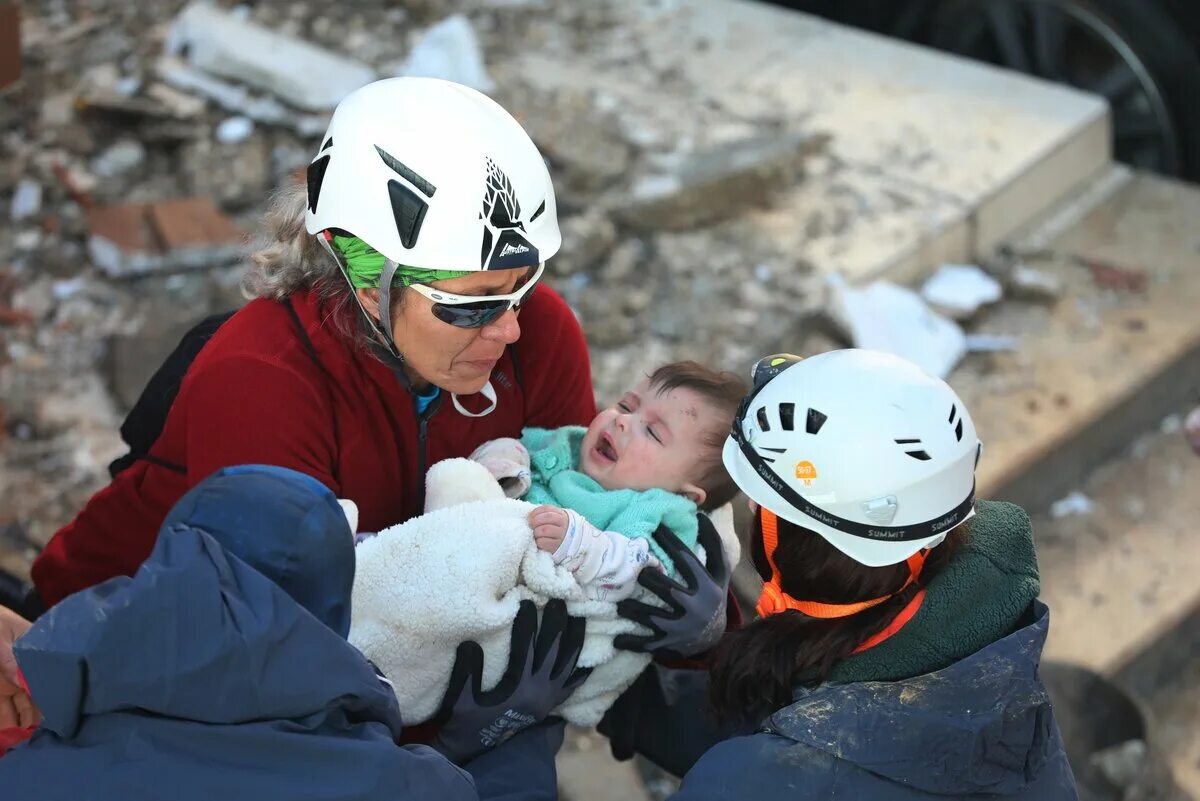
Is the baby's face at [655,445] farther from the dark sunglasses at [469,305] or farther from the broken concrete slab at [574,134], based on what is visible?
the broken concrete slab at [574,134]

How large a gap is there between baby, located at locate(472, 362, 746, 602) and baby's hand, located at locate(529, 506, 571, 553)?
0.16 ft

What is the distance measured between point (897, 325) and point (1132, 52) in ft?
7.00

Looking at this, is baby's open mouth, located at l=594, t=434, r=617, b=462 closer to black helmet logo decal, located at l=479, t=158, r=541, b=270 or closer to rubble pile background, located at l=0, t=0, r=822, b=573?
black helmet logo decal, located at l=479, t=158, r=541, b=270

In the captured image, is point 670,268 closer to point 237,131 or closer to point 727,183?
point 727,183

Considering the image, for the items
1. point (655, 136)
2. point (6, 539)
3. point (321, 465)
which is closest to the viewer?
point (321, 465)

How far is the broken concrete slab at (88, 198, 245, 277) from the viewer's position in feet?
17.2

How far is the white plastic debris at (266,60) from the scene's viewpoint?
6.05 meters

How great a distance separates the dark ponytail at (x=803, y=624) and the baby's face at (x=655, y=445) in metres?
0.43

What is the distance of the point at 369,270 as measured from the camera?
8.24ft

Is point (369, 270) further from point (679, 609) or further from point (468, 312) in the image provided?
point (679, 609)

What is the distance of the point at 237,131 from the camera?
19.5 feet

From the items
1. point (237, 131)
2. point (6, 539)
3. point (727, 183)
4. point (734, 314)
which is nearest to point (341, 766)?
point (6, 539)

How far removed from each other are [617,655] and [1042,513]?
9.38 feet

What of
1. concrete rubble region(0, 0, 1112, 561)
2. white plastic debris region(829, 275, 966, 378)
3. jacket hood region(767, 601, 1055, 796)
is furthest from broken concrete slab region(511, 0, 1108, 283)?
jacket hood region(767, 601, 1055, 796)
